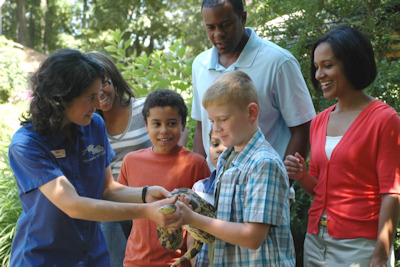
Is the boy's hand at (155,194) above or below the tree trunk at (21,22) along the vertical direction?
above

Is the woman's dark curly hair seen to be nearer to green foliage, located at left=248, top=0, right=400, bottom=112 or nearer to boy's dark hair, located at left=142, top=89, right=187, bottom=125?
boy's dark hair, located at left=142, top=89, right=187, bottom=125

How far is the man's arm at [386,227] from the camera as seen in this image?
2680mm

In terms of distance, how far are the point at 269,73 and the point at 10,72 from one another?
22688 millimetres

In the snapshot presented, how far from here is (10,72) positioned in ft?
77.5

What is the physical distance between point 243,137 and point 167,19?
2813cm

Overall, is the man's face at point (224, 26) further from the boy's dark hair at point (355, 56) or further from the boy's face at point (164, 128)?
the boy's dark hair at point (355, 56)

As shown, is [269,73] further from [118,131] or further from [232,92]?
[118,131]

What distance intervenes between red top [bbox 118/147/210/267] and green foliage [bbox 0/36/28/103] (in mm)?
21297

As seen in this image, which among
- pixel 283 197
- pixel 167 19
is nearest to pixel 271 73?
pixel 283 197

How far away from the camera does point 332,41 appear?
10.0 feet

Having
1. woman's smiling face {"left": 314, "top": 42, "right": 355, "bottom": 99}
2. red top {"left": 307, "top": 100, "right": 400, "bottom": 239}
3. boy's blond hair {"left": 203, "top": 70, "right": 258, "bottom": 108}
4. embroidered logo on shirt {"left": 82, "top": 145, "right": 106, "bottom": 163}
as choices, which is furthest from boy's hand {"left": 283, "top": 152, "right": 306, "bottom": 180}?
embroidered logo on shirt {"left": 82, "top": 145, "right": 106, "bottom": 163}

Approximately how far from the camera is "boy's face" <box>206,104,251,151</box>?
2533 millimetres

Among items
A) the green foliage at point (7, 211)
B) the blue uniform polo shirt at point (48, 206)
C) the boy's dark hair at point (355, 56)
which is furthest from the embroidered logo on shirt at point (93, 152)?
the green foliage at point (7, 211)

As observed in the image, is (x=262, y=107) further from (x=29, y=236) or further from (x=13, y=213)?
(x=13, y=213)
